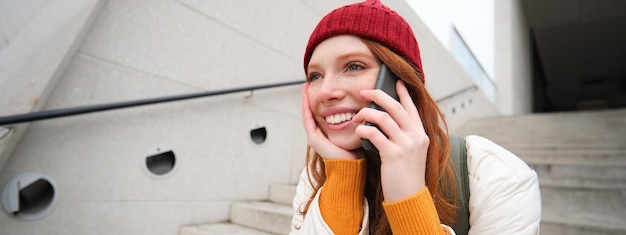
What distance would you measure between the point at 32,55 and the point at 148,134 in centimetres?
71

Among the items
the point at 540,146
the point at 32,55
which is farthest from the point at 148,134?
the point at 540,146

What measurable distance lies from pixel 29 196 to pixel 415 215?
1761mm

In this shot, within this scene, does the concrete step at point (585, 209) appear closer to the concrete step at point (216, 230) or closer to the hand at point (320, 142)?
the hand at point (320, 142)

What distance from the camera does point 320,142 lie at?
789mm

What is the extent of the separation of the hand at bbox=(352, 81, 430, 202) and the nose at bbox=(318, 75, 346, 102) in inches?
5.4

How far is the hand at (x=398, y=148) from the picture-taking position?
0.58 m

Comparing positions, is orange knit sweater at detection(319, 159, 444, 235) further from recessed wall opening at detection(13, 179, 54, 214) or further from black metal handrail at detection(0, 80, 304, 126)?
recessed wall opening at detection(13, 179, 54, 214)

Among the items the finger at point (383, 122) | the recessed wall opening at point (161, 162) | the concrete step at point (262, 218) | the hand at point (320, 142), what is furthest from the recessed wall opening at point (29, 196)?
the finger at point (383, 122)

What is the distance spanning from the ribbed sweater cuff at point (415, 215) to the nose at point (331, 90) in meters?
0.29

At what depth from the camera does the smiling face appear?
0.74m

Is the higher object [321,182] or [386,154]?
[386,154]

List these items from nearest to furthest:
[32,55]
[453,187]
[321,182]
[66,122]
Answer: [453,187] < [321,182] < [32,55] < [66,122]

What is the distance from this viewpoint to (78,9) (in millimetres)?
1351

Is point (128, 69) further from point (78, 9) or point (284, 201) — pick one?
point (284, 201)
